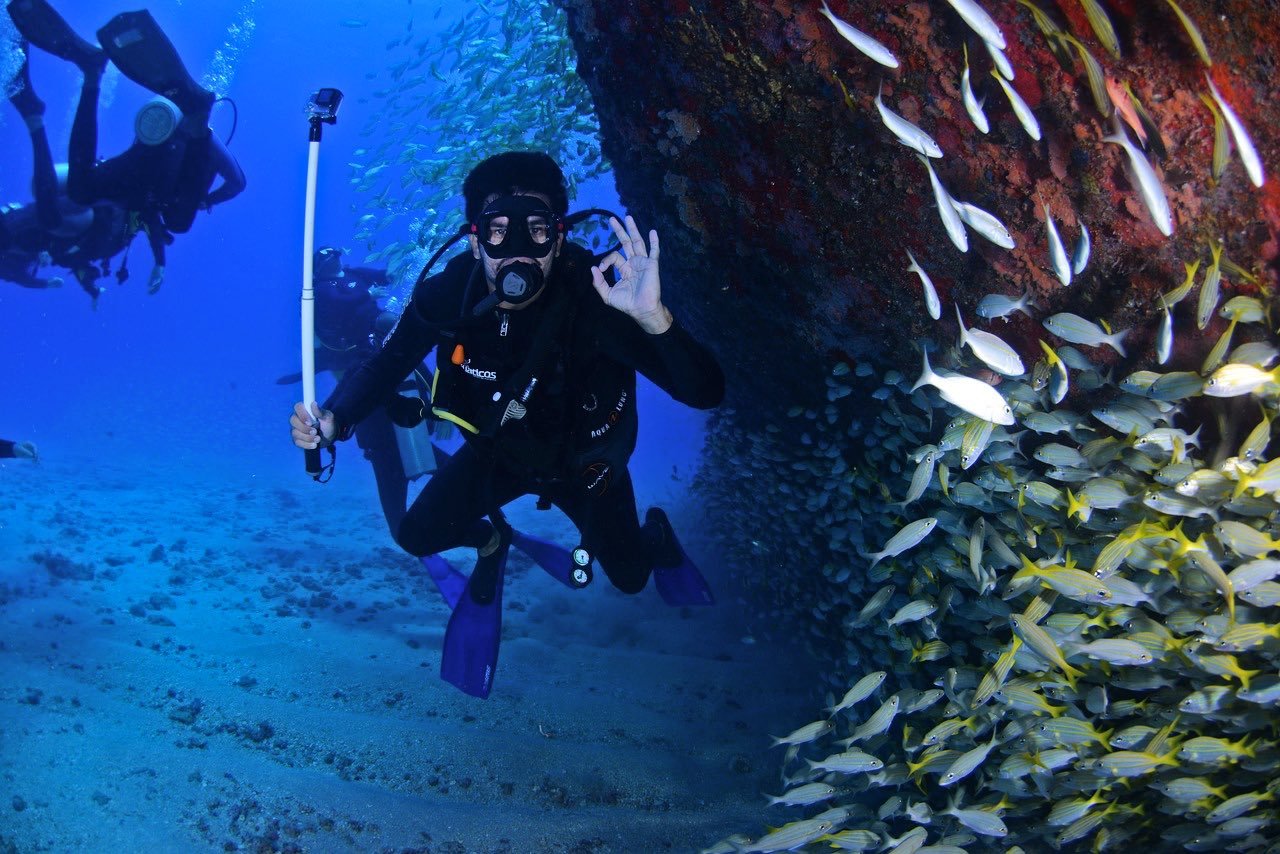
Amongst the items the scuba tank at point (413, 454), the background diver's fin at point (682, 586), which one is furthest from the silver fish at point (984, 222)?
the scuba tank at point (413, 454)

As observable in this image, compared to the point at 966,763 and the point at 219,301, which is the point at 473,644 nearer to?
the point at 966,763

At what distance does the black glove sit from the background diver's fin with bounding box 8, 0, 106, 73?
5595 mm

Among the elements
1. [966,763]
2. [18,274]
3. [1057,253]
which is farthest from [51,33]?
[966,763]

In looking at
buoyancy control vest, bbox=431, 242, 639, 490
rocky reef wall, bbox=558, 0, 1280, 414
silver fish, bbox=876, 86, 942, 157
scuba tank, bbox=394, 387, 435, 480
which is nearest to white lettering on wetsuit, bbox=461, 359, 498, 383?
buoyancy control vest, bbox=431, 242, 639, 490

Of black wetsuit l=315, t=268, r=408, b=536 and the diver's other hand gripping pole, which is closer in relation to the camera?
the diver's other hand gripping pole

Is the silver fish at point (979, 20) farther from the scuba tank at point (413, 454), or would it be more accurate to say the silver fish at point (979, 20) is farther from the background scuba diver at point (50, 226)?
the background scuba diver at point (50, 226)

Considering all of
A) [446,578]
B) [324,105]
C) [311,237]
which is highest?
[324,105]

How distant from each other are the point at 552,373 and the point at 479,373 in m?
0.43

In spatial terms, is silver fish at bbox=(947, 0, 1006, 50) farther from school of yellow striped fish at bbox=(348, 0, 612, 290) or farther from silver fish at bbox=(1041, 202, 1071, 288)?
school of yellow striped fish at bbox=(348, 0, 612, 290)

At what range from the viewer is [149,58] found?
649cm

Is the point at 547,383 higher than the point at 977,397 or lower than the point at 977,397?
higher

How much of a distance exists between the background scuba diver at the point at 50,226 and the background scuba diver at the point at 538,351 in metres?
5.01

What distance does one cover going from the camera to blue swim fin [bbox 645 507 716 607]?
18.7 feet

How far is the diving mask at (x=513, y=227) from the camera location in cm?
362
